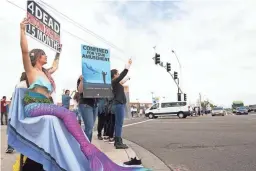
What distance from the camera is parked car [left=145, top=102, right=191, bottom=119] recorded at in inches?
1470

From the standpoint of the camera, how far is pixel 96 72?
6355mm

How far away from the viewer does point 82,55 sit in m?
6.27

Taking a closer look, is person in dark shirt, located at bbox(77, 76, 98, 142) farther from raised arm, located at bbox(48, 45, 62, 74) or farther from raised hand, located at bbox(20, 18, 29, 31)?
raised hand, located at bbox(20, 18, 29, 31)

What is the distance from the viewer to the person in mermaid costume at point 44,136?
3303mm

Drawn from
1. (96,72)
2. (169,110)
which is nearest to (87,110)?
(96,72)

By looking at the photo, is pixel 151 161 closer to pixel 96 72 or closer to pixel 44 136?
pixel 96 72

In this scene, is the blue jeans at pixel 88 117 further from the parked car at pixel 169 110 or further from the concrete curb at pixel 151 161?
the parked car at pixel 169 110

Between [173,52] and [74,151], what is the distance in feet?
161

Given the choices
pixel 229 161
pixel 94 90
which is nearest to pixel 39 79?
pixel 94 90

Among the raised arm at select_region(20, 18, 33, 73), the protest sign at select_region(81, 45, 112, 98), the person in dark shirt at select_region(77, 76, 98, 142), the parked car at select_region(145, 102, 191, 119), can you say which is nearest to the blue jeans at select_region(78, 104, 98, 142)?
the person in dark shirt at select_region(77, 76, 98, 142)

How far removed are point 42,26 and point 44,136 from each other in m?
1.79

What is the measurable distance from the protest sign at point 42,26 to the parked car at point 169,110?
109 feet

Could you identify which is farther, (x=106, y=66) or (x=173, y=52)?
(x=173, y=52)

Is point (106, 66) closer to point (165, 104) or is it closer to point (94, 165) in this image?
point (94, 165)
